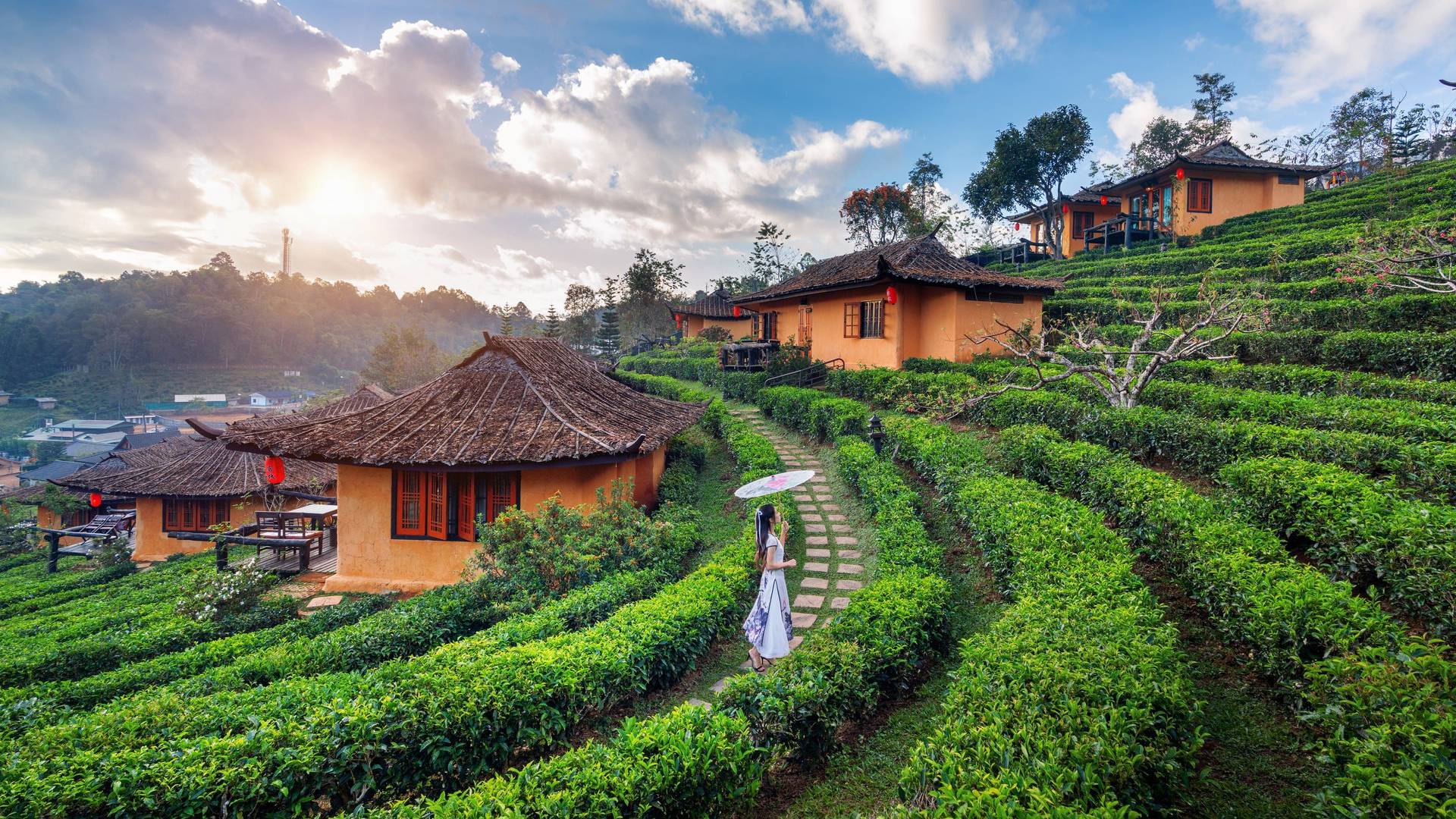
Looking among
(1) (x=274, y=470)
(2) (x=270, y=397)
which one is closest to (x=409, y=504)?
(1) (x=274, y=470)

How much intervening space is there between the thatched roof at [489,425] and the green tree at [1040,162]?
33.1 m

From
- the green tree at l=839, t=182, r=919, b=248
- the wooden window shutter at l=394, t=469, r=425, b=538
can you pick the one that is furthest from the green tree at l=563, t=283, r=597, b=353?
the wooden window shutter at l=394, t=469, r=425, b=538

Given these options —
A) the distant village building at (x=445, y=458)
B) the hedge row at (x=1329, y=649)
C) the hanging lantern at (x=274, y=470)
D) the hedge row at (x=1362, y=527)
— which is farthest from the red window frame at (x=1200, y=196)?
the hanging lantern at (x=274, y=470)

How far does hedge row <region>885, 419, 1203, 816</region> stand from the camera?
2871 millimetres

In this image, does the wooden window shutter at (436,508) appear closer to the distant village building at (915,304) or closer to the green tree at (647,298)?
the distant village building at (915,304)

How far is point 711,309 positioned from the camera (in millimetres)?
41562

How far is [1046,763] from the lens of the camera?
2.92 m

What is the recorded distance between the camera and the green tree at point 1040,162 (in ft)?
117

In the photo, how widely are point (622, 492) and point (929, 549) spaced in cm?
506

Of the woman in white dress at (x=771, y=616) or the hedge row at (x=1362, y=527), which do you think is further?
the woman in white dress at (x=771, y=616)

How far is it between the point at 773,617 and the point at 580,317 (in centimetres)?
5904

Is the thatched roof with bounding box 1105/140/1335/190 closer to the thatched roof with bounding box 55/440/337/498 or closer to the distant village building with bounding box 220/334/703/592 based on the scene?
the distant village building with bounding box 220/334/703/592

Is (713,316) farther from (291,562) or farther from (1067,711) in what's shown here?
(1067,711)

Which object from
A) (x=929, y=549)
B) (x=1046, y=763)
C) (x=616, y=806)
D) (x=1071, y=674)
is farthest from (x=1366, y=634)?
(x=616, y=806)
